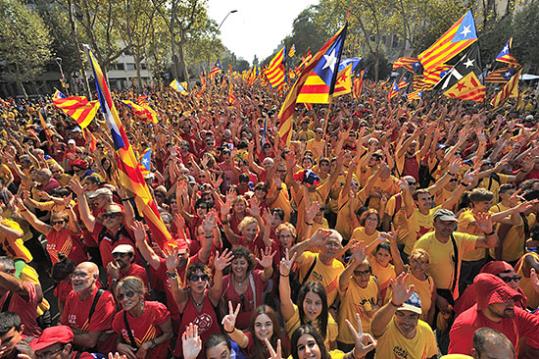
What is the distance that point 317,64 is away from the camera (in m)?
5.71

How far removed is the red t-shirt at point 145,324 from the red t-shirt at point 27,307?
2.57 ft

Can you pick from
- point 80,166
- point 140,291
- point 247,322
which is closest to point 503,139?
point 247,322

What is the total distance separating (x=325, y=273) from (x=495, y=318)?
1362 mm

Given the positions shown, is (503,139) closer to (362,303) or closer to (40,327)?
(362,303)

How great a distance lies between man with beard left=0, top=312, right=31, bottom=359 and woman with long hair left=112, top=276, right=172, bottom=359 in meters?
0.61

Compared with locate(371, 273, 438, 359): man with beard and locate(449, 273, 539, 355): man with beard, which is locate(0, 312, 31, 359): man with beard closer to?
locate(371, 273, 438, 359): man with beard

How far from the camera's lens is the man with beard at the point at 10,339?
7.20 ft

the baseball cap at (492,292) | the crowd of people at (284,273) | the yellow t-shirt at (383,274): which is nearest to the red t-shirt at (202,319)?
the crowd of people at (284,273)

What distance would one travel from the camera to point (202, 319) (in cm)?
277

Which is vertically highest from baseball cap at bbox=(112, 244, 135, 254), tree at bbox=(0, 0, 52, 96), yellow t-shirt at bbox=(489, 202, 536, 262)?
tree at bbox=(0, 0, 52, 96)

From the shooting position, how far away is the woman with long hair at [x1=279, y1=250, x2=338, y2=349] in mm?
2613

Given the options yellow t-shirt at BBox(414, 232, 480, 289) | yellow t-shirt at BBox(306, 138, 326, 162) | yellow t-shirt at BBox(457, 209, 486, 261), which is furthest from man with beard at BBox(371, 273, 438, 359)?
yellow t-shirt at BBox(306, 138, 326, 162)

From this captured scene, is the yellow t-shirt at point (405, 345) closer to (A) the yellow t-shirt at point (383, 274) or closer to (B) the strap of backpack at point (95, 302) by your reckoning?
(A) the yellow t-shirt at point (383, 274)

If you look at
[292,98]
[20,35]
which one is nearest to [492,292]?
[292,98]
